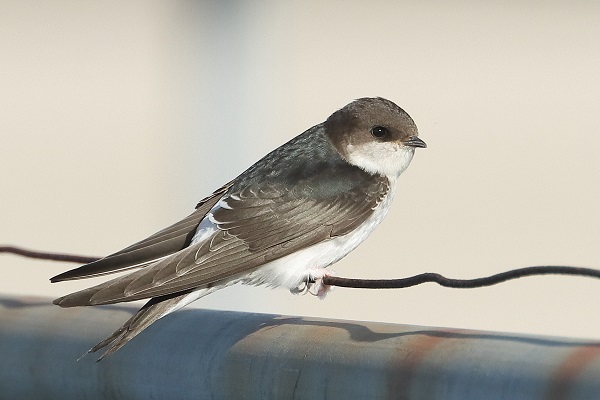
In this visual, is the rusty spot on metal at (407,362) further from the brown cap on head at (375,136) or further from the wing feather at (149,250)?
the brown cap on head at (375,136)

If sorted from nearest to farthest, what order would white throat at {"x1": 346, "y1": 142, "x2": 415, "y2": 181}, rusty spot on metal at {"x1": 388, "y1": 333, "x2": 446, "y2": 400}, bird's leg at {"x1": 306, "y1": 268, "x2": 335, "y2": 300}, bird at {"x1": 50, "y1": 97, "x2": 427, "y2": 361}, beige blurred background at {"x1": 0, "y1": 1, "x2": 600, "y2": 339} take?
1. rusty spot on metal at {"x1": 388, "y1": 333, "x2": 446, "y2": 400}
2. bird at {"x1": 50, "y1": 97, "x2": 427, "y2": 361}
3. bird's leg at {"x1": 306, "y1": 268, "x2": 335, "y2": 300}
4. white throat at {"x1": 346, "y1": 142, "x2": 415, "y2": 181}
5. beige blurred background at {"x1": 0, "y1": 1, "x2": 600, "y2": 339}

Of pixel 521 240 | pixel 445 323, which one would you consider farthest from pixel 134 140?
pixel 445 323

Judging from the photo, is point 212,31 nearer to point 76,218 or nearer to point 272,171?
point 76,218

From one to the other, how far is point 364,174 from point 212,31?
200 inches

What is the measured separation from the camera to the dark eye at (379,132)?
3.79 m

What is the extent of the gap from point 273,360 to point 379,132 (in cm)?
206

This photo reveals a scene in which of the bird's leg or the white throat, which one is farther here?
the white throat

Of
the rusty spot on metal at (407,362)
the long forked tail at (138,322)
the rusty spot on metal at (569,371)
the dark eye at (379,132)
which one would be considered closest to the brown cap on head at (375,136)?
the dark eye at (379,132)

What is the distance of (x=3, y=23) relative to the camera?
15.8 metres

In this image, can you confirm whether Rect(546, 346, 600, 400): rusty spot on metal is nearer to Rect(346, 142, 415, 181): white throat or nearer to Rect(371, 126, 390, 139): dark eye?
Rect(346, 142, 415, 181): white throat

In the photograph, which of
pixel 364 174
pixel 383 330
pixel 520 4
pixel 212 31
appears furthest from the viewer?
pixel 520 4

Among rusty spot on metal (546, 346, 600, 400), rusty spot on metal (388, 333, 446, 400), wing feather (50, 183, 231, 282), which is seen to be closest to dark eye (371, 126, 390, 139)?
wing feather (50, 183, 231, 282)

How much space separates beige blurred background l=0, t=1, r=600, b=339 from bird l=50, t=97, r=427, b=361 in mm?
2802

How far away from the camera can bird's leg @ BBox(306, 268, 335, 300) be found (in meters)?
3.24
